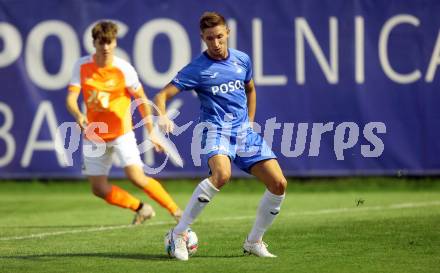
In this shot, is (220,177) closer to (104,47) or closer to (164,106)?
(164,106)

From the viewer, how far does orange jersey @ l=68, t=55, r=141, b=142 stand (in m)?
11.0

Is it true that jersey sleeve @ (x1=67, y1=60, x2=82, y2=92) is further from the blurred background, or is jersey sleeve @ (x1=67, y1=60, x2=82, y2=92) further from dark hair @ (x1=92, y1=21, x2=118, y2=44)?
the blurred background

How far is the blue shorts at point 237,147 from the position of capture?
827cm

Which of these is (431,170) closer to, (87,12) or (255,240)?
(87,12)

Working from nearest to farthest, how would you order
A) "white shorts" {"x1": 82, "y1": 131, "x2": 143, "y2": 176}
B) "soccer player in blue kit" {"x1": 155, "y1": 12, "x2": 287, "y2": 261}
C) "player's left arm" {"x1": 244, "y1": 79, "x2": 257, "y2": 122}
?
1. "soccer player in blue kit" {"x1": 155, "y1": 12, "x2": 287, "y2": 261}
2. "player's left arm" {"x1": 244, "y1": 79, "x2": 257, "y2": 122}
3. "white shorts" {"x1": 82, "y1": 131, "x2": 143, "y2": 176}

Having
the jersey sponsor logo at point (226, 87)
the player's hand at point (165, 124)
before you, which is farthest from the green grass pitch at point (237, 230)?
the jersey sponsor logo at point (226, 87)

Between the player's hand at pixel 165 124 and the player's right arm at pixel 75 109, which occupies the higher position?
the player's hand at pixel 165 124

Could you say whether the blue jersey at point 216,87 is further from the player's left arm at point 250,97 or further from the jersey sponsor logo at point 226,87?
the player's left arm at point 250,97

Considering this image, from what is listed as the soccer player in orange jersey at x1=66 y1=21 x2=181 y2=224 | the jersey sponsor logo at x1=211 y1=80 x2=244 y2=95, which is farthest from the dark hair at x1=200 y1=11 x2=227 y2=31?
the soccer player in orange jersey at x1=66 y1=21 x2=181 y2=224

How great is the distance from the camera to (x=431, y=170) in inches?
583

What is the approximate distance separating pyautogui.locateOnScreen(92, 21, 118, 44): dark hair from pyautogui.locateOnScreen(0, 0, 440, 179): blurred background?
4.37 meters

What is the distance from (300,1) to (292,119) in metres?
1.74

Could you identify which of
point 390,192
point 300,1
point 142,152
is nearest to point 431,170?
point 390,192

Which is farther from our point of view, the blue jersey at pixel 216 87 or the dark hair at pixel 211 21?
the blue jersey at pixel 216 87
